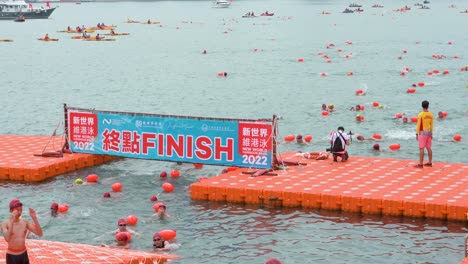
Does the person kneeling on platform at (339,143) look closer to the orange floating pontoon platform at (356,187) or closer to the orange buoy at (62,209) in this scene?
the orange floating pontoon platform at (356,187)

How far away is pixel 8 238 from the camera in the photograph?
18.2 metres

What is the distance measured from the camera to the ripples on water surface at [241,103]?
27.1 metres

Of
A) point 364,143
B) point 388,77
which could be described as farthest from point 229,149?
point 388,77

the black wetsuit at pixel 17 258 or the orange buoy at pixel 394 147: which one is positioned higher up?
the black wetsuit at pixel 17 258

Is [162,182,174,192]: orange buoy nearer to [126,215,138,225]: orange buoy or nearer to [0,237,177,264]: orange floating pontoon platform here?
[126,215,138,225]: orange buoy

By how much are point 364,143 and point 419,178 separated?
45.4 ft

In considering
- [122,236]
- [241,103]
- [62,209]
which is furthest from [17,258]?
[241,103]

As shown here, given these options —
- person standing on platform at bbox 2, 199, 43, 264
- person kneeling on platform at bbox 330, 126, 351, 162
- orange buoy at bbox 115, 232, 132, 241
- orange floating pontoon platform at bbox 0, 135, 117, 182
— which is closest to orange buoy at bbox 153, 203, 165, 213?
orange buoy at bbox 115, 232, 132, 241

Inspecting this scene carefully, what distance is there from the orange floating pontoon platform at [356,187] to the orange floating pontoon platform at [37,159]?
7017 mm

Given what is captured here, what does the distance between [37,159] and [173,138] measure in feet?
20.3

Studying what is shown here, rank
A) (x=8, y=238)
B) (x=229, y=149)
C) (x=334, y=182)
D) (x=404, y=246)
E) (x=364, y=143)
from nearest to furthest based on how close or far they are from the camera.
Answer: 1. (x=8, y=238)
2. (x=404, y=246)
3. (x=334, y=182)
4. (x=229, y=149)
5. (x=364, y=143)

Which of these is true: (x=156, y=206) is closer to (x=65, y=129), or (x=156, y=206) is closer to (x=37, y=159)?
(x=37, y=159)

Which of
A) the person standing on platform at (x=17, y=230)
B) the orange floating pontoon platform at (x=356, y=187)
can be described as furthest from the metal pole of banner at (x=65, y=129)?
the person standing on platform at (x=17, y=230)

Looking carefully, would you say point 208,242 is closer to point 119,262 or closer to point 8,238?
point 119,262
